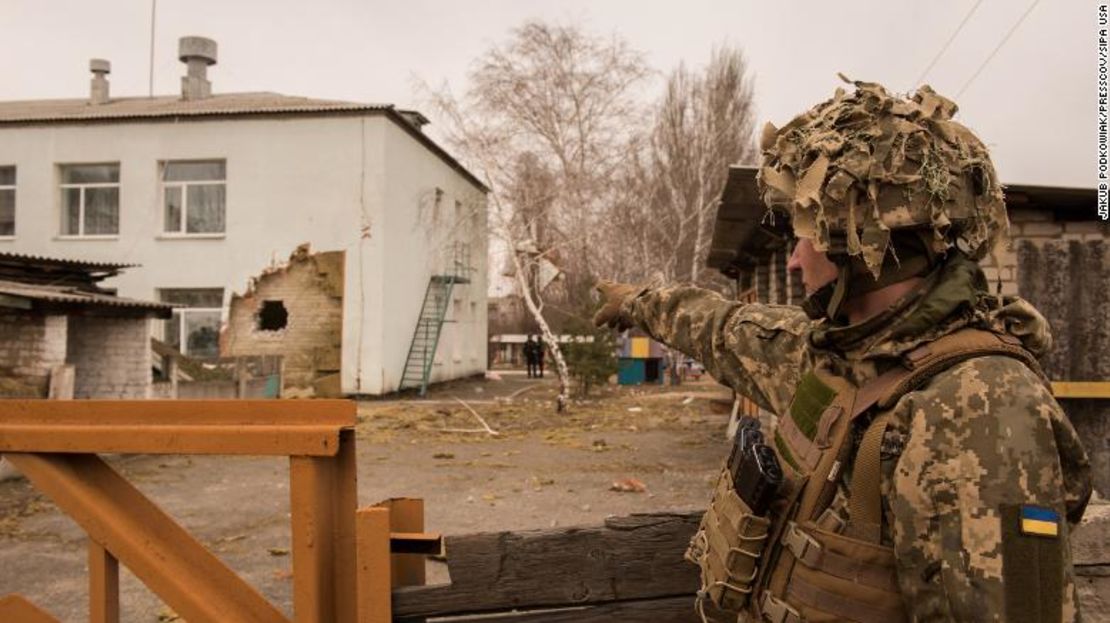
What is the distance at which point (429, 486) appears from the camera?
7.86m

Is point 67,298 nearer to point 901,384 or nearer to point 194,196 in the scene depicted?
point 901,384

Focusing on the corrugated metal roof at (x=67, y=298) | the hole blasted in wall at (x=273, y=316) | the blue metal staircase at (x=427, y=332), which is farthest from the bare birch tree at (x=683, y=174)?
the corrugated metal roof at (x=67, y=298)

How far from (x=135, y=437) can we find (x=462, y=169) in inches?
853

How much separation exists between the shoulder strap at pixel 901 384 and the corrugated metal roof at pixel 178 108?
16.4 meters

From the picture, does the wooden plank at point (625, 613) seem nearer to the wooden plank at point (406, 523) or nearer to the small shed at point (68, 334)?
the wooden plank at point (406, 523)

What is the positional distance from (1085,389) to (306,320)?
49.7 ft

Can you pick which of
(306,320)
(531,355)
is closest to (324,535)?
(306,320)

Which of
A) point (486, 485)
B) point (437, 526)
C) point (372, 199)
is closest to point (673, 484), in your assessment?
point (486, 485)

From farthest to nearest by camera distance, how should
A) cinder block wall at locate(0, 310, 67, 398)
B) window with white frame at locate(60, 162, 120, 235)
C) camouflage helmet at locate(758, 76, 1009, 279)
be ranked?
window with white frame at locate(60, 162, 120, 235), cinder block wall at locate(0, 310, 67, 398), camouflage helmet at locate(758, 76, 1009, 279)

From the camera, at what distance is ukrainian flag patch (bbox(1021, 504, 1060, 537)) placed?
44.0 inches

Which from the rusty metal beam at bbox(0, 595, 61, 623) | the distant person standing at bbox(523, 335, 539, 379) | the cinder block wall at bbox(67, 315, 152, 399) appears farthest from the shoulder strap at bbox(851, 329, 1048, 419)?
the distant person standing at bbox(523, 335, 539, 379)

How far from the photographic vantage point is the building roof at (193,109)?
55.0ft

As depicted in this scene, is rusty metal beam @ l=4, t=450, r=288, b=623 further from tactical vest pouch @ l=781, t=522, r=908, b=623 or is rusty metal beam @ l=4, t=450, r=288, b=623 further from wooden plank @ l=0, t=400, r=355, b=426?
tactical vest pouch @ l=781, t=522, r=908, b=623

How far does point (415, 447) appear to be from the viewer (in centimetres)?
1052
